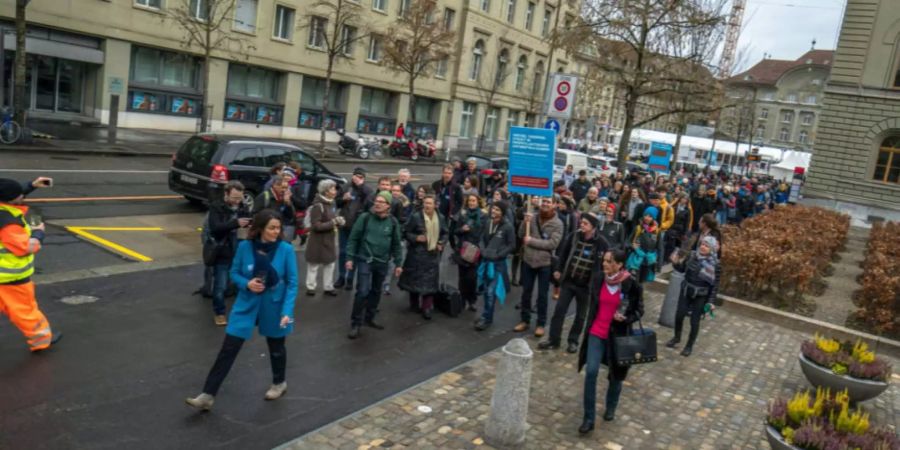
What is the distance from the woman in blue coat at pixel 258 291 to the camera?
5.51 meters

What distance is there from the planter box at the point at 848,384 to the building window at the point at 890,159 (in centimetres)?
3139

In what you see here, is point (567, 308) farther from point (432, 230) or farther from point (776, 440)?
point (776, 440)

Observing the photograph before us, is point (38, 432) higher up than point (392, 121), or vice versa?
point (392, 121)

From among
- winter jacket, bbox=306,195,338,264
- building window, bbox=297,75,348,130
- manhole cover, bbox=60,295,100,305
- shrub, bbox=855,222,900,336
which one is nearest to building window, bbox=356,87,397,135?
building window, bbox=297,75,348,130

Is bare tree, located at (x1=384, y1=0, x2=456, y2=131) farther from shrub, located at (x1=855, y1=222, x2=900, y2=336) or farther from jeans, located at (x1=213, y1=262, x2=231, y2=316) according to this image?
jeans, located at (x1=213, y1=262, x2=231, y2=316)

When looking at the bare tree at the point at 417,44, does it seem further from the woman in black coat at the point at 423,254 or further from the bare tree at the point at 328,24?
the woman in black coat at the point at 423,254

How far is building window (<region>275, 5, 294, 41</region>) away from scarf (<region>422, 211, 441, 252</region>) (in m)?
Answer: 29.9

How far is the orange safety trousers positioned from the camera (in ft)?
19.6

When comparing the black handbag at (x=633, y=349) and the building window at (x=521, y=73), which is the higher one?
the building window at (x=521, y=73)

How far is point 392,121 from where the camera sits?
4509 cm

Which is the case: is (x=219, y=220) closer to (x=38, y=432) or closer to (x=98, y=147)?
(x=38, y=432)

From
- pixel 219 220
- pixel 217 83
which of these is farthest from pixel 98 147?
pixel 219 220

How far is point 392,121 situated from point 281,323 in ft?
132

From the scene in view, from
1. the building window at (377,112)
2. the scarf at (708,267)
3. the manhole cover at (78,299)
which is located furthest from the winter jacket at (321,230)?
the building window at (377,112)
